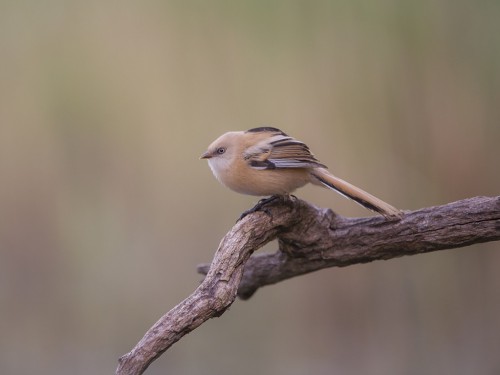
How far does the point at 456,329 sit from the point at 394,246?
4.80 ft

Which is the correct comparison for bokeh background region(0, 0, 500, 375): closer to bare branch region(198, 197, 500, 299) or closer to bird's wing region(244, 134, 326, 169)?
bare branch region(198, 197, 500, 299)

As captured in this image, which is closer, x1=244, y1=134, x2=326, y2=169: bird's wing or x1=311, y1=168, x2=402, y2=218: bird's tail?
x1=311, y1=168, x2=402, y2=218: bird's tail

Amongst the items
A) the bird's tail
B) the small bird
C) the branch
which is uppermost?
the small bird

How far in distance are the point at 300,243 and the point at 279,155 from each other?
0.33m

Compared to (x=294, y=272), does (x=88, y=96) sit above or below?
above

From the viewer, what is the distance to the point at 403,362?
3.58m

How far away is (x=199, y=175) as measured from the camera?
363 centimetres

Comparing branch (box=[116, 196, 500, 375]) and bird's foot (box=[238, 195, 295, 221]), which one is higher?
bird's foot (box=[238, 195, 295, 221])

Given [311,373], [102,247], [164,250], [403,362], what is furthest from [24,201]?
[403,362]

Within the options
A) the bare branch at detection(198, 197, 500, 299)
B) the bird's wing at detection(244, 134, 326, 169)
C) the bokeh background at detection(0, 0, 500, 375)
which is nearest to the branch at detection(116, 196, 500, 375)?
the bare branch at detection(198, 197, 500, 299)

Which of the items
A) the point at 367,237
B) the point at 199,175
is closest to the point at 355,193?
the point at 367,237

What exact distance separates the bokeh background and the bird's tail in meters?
1.26

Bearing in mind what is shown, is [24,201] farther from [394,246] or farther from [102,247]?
[394,246]

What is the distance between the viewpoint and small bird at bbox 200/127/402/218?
215 centimetres
